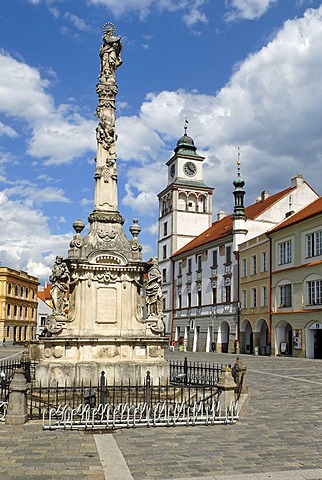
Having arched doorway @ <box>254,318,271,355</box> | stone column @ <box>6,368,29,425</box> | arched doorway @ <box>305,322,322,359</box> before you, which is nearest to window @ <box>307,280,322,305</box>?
arched doorway @ <box>305,322,322,359</box>

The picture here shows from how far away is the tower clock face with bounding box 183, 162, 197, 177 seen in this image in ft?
216

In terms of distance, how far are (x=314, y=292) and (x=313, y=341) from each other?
321cm

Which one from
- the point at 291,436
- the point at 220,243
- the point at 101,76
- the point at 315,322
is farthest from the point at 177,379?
the point at 220,243

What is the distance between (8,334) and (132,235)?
188ft

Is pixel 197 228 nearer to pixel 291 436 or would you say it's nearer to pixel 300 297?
pixel 300 297

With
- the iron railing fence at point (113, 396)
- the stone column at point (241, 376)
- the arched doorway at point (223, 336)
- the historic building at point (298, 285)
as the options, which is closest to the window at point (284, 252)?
the historic building at point (298, 285)

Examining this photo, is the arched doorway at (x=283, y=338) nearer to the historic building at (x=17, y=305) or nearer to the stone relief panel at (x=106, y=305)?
the stone relief panel at (x=106, y=305)

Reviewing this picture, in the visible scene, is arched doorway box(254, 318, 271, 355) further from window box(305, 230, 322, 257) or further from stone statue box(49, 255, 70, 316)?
stone statue box(49, 255, 70, 316)

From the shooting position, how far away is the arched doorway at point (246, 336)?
45.4 meters

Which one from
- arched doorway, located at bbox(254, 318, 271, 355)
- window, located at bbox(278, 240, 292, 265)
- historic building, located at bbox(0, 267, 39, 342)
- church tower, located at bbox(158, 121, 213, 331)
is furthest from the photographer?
historic building, located at bbox(0, 267, 39, 342)

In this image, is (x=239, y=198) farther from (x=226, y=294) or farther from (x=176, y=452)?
(x=176, y=452)

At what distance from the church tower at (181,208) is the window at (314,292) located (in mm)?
28477

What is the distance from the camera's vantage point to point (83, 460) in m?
7.68

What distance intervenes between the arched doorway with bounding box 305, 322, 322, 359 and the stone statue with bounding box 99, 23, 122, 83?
24.1 metres
